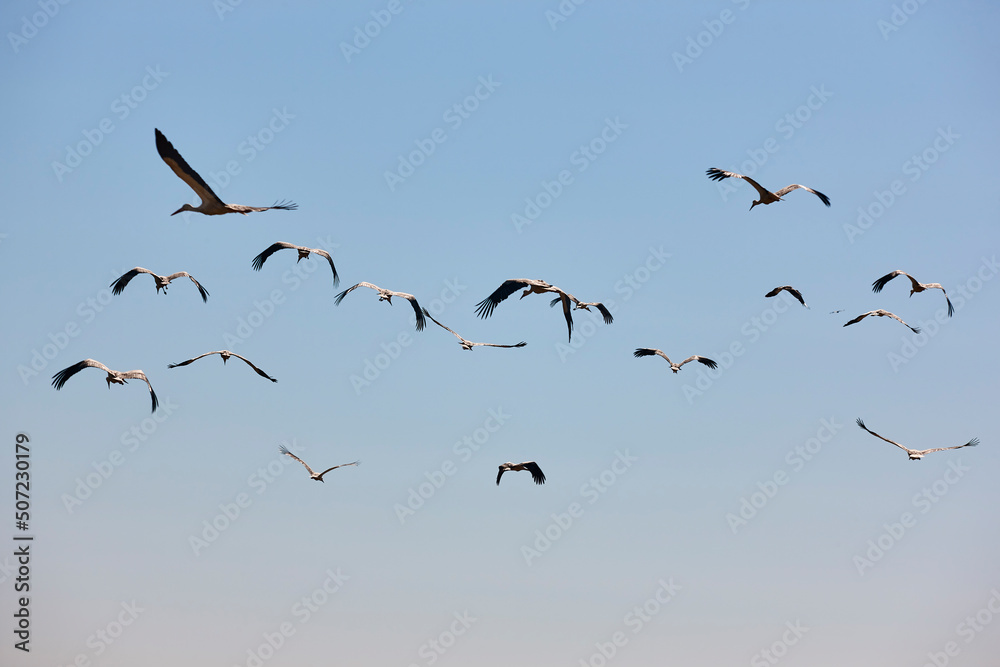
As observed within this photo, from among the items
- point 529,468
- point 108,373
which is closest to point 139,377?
point 108,373

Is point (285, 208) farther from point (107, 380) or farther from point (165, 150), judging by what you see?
point (107, 380)

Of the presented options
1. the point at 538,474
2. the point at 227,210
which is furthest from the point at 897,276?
the point at 227,210

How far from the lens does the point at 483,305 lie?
60.7 meters

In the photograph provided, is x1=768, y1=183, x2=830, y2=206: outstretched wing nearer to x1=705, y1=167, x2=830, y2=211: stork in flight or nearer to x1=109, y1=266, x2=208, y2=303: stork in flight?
x1=705, y1=167, x2=830, y2=211: stork in flight

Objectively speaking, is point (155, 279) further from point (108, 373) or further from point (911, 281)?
point (911, 281)

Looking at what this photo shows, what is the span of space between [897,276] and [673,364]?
40.1 ft

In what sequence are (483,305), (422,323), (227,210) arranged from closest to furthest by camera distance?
(227,210) < (483,305) < (422,323)

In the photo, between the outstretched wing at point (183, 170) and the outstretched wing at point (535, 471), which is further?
the outstretched wing at point (535, 471)

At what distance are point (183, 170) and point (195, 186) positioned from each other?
74.5 inches

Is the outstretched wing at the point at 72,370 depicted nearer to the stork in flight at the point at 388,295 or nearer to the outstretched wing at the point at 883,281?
the stork in flight at the point at 388,295

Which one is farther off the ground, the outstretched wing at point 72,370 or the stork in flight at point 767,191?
the stork in flight at point 767,191

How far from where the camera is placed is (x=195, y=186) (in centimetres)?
5425

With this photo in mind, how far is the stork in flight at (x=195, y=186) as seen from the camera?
1994 inches

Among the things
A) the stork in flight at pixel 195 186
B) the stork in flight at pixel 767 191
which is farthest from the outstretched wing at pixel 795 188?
the stork in flight at pixel 195 186
